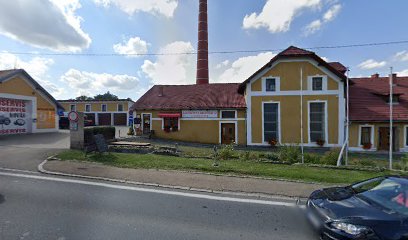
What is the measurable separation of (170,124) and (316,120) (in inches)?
525

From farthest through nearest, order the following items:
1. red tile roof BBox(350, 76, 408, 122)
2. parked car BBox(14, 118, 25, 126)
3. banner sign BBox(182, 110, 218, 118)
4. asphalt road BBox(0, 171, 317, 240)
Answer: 1. banner sign BBox(182, 110, 218, 118)
2. red tile roof BBox(350, 76, 408, 122)
3. parked car BBox(14, 118, 25, 126)
4. asphalt road BBox(0, 171, 317, 240)

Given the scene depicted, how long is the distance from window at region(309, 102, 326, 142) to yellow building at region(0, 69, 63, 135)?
23.7 metres

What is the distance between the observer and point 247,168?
9844 millimetres

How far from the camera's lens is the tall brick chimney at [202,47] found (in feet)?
118

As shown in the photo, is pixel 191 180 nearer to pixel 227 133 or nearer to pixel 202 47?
pixel 227 133

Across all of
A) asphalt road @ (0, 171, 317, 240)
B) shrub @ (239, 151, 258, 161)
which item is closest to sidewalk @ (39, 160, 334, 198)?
asphalt road @ (0, 171, 317, 240)

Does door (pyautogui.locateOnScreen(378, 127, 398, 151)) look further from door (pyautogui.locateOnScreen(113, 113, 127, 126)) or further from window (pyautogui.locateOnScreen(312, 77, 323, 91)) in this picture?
door (pyautogui.locateOnScreen(113, 113, 127, 126))

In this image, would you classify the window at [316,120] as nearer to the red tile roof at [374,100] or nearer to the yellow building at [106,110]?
the red tile roof at [374,100]

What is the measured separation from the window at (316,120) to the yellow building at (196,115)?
5.70 m

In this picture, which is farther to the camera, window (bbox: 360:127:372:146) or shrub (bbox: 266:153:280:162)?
window (bbox: 360:127:372:146)

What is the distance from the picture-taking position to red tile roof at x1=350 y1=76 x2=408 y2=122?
20.3m

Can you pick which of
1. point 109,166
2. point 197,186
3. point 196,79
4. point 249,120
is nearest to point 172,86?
point 196,79

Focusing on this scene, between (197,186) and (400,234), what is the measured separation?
5.14 metres

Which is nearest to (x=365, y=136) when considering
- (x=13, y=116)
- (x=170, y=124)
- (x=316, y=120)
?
(x=316, y=120)
